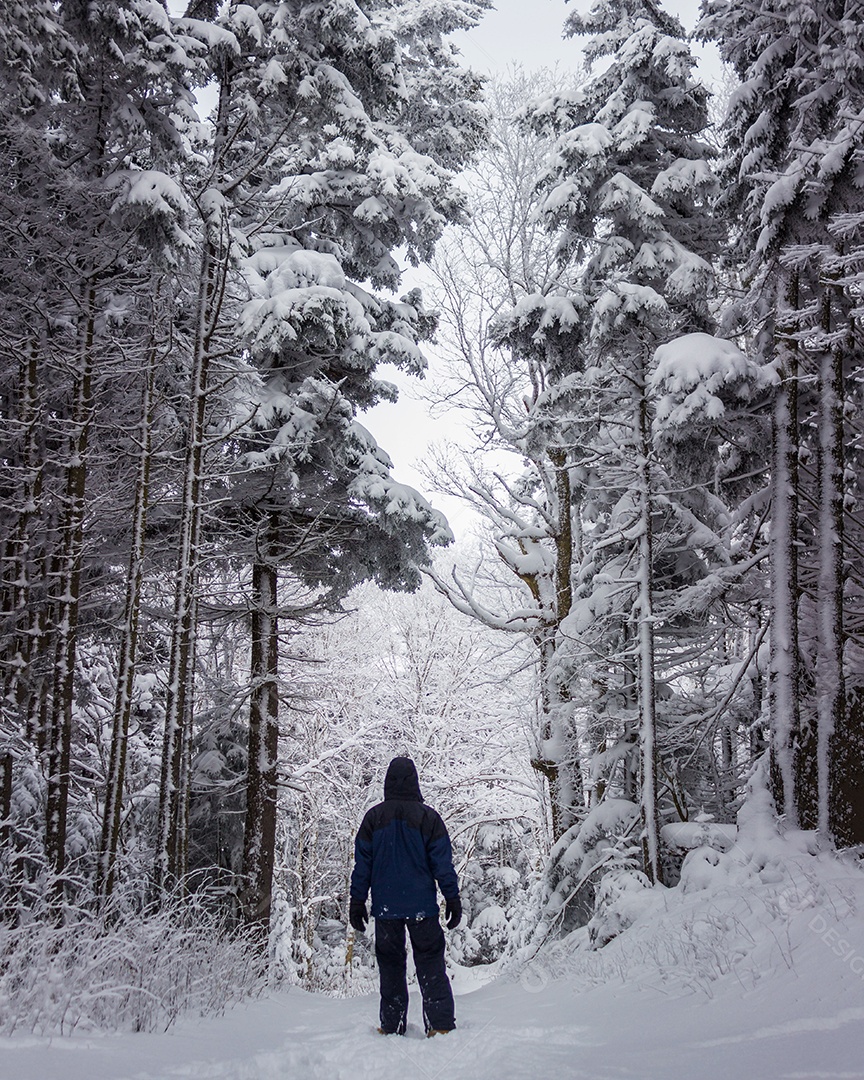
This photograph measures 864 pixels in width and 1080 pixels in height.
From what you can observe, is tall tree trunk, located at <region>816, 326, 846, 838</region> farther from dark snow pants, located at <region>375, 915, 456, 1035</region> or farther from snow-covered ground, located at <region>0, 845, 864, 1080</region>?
dark snow pants, located at <region>375, 915, 456, 1035</region>

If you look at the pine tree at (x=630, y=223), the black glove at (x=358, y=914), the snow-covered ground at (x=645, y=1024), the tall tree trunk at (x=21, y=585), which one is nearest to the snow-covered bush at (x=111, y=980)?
the snow-covered ground at (x=645, y=1024)

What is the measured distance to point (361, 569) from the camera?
12.3 m

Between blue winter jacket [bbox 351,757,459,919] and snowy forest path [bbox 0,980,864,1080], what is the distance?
0.78 meters

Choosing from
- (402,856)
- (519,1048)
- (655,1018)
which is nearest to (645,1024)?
(655,1018)

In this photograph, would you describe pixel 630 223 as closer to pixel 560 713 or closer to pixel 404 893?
pixel 560 713

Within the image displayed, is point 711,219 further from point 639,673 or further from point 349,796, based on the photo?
point 349,796

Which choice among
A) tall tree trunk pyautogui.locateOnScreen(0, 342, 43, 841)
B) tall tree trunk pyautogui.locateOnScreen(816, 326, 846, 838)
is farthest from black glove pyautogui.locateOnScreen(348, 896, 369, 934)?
tall tree trunk pyautogui.locateOnScreen(816, 326, 846, 838)

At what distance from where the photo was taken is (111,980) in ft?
13.7

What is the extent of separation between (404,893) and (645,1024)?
5.43 feet

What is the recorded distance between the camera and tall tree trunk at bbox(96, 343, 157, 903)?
7117 mm

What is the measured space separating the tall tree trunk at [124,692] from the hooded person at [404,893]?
3030 millimetres

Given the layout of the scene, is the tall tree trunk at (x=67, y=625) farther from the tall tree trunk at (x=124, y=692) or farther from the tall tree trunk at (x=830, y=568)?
the tall tree trunk at (x=830, y=568)

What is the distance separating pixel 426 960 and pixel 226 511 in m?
7.78

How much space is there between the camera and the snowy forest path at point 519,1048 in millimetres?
3021
